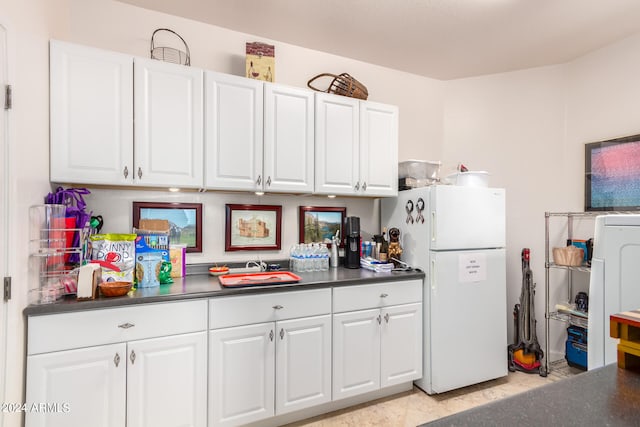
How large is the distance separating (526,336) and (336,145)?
2.49m

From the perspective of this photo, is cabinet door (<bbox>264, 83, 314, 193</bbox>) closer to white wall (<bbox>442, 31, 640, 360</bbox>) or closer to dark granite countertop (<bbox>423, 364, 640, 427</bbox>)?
white wall (<bbox>442, 31, 640, 360</bbox>)

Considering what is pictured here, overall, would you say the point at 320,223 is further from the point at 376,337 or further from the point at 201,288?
the point at 201,288

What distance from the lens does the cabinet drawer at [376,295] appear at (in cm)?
219

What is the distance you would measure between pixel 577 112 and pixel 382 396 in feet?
10.1

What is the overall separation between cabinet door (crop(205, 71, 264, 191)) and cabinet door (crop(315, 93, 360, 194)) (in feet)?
Answer: 1.51

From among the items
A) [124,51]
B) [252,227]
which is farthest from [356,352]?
[124,51]

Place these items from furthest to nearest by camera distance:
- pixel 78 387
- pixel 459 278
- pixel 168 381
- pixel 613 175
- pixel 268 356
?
pixel 613 175
pixel 459 278
pixel 268 356
pixel 168 381
pixel 78 387

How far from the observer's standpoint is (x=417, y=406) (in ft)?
7.79

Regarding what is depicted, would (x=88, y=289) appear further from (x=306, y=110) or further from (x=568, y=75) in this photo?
(x=568, y=75)

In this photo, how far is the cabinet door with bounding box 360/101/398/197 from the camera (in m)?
2.63

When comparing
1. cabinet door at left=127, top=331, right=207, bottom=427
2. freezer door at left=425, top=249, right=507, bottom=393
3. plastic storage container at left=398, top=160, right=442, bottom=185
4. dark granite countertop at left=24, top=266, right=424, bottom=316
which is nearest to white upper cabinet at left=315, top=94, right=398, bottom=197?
plastic storage container at left=398, top=160, right=442, bottom=185

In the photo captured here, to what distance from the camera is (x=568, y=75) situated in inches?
122

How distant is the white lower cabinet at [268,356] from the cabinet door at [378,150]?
1.02 m

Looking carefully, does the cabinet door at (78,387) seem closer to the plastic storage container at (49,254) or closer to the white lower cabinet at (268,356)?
the plastic storage container at (49,254)
